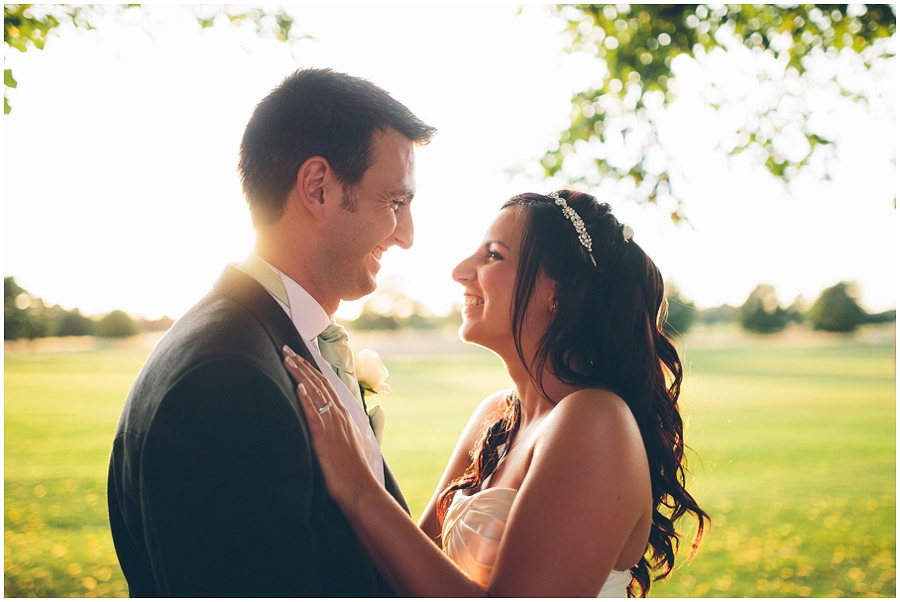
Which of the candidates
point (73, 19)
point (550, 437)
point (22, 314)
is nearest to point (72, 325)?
point (22, 314)

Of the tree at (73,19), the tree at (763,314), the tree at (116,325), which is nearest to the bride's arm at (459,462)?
the tree at (73,19)

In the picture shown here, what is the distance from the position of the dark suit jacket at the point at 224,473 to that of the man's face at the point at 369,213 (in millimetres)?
562

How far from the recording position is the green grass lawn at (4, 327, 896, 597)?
25.4ft

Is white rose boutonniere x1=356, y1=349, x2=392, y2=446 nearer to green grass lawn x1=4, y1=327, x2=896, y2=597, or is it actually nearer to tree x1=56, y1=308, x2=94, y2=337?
green grass lawn x1=4, y1=327, x2=896, y2=597

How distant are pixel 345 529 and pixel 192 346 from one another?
0.64 meters

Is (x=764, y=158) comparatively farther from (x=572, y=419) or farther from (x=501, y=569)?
(x=501, y=569)

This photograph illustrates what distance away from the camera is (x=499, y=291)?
2.71m

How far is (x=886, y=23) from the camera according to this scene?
17.9ft

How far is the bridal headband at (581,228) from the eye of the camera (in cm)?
268

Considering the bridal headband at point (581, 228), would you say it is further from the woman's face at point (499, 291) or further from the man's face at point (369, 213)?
the man's face at point (369, 213)

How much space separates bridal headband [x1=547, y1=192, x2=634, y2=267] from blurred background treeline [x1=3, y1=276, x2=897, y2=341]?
79.3 inches

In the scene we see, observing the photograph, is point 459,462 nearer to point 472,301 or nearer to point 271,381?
point 472,301

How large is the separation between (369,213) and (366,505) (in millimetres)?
916

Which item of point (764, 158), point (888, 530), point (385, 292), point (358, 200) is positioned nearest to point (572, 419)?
point (358, 200)
